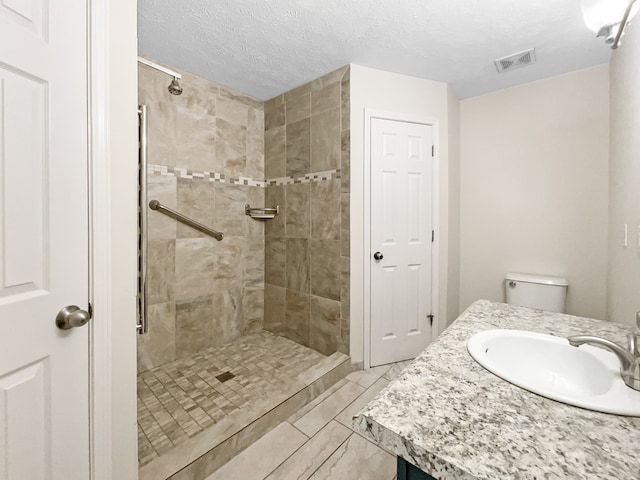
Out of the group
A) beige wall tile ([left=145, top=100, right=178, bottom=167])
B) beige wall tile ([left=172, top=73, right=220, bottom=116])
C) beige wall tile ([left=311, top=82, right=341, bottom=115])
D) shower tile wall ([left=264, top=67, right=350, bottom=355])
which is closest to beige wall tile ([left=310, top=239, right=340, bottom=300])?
shower tile wall ([left=264, top=67, right=350, bottom=355])

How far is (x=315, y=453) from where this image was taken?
1.36 metres

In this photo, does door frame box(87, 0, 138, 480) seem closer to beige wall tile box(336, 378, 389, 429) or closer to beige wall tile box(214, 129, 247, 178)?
beige wall tile box(336, 378, 389, 429)

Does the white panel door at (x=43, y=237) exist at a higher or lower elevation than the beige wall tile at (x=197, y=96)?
lower

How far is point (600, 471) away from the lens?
0.41 metres

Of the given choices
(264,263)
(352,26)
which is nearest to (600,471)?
(352,26)

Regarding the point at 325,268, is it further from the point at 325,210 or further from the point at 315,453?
the point at 315,453

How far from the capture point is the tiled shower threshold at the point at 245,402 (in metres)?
1.18

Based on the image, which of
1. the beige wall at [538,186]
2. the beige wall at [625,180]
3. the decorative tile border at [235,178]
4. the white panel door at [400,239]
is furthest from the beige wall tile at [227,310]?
the beige wall at [625,180]

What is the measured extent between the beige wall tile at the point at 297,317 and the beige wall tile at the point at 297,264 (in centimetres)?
7

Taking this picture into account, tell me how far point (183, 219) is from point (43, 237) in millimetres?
1421

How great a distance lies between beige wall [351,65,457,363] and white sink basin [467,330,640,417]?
4.10 ft

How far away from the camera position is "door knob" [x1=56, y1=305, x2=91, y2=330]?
2.48 feet

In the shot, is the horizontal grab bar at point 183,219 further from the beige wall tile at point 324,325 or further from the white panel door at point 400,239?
the white panel door at point 400,239

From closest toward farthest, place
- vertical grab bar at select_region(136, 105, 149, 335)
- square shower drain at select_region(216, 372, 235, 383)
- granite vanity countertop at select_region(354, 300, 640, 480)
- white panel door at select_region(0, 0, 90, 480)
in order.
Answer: granite vanity countertop at select_region(354, 300, 640, 480), white panel door at select_region(0, 0, 90, 480), vertical grab bar at select_region(136, 105, 149, 335), square shower drain at select_region(216, 372, 235, 383)
